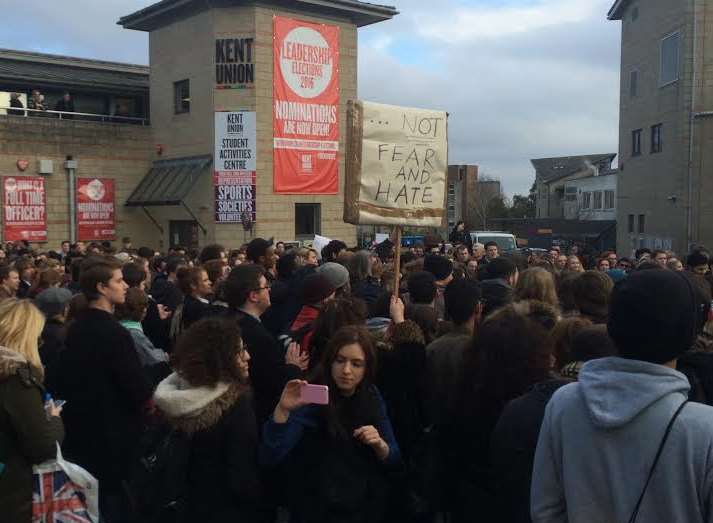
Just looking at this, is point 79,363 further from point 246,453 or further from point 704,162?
point 704,162

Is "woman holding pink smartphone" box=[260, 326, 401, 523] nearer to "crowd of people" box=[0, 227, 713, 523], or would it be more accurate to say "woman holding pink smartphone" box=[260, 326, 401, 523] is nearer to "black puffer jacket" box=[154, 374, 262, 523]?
"crowd of people" box=[0, 227, 713, 523]

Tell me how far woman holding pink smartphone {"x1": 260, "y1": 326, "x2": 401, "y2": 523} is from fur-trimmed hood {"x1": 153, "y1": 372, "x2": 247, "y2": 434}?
247mm

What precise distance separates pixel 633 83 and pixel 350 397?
3248cm

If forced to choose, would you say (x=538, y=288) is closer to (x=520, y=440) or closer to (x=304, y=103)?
(x=520, y=440)

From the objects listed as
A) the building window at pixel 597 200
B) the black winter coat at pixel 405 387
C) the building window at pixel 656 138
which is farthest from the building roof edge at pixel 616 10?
the black winter coat at pixel 405 387

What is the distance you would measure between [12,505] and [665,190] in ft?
96.8

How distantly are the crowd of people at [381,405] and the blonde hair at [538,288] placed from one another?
17mm

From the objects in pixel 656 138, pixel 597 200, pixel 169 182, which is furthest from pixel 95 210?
pixel 597 200

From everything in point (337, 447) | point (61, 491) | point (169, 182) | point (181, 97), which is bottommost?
point (61, 491)

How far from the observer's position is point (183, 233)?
90.0 feet

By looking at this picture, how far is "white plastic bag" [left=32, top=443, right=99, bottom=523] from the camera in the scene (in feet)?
11.9

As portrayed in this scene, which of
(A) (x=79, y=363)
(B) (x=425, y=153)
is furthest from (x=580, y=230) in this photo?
(A) (x=79, y=363)

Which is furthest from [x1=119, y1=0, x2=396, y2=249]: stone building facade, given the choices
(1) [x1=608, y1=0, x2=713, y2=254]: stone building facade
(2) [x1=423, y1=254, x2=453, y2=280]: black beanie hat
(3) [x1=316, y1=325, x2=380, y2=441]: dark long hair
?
(3) [x1=316, y1=325, x2=380, y2=441]: dark long hair

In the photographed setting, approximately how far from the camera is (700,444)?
1.95 meters
